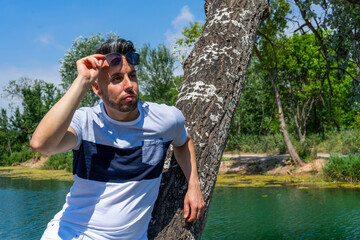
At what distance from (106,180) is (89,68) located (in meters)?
0.44

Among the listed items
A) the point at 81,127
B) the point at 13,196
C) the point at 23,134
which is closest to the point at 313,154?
the point at 13,196

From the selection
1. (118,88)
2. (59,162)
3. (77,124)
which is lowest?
(59,162)

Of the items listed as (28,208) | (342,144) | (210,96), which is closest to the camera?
(210,96)

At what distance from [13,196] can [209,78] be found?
10205mm

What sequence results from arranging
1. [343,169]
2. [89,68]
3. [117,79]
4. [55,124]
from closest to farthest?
[55,124] < [89,68] < [117,79] < [343,169]

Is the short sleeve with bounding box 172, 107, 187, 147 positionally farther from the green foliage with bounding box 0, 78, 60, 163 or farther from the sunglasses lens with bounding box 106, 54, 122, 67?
the green foliage with bounding box 0, 78, 60, 163

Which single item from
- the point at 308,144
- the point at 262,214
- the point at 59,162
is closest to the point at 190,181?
the point at 262,214

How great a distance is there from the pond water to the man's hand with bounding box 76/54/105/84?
14.9 feet

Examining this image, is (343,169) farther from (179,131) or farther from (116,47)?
(116,47)

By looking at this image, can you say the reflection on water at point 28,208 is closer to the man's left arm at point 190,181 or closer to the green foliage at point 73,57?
the man's left arm at point 190,181

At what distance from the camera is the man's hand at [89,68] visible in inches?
50.8

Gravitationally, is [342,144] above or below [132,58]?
below

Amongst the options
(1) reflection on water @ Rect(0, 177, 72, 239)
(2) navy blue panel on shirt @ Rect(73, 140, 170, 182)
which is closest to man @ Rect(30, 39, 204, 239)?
(2) navy blue panel on shirt @ Rect(73, 140, 170, 182)

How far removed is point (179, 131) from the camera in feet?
5.33
